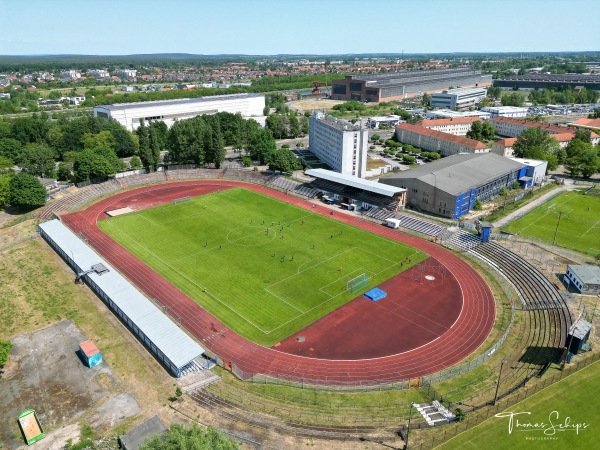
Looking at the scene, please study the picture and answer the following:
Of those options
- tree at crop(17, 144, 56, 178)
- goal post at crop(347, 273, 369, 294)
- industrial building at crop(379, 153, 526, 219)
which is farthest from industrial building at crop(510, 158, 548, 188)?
tree at crop(17, 144, 56, 178)

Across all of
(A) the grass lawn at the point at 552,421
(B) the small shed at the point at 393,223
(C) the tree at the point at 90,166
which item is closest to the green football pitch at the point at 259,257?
(B) the small shed at the point at 393,223

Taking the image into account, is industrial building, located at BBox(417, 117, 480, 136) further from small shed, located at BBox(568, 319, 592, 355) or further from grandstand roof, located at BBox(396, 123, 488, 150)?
small shed, located at BBox(568, 319, 592, 355)

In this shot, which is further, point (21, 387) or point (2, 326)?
point (2, 326)

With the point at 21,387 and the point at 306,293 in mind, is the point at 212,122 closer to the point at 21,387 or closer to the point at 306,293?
the point at 306,293

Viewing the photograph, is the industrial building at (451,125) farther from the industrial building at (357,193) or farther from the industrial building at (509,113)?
the industrial building at (357,193)

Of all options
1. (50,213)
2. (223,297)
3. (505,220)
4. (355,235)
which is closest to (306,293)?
(223,297)

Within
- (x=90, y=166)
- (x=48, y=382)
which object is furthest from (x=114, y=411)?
(x=90, y=166)

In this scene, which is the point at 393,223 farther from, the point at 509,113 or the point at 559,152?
the point at 509,113
